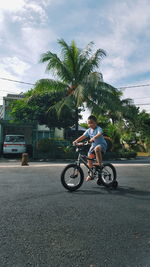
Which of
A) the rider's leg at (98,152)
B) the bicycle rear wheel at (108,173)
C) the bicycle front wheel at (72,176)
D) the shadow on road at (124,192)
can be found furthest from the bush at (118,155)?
the bicycle front wheel at (72,176)

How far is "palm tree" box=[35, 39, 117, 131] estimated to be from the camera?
15336 mm

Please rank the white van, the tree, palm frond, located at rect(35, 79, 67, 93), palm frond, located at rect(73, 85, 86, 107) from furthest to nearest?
→ the tree, palm frond, located at rect(35, 79, 67, 93), the white van, palm frond, located at rect(73, 85, 86, 107)

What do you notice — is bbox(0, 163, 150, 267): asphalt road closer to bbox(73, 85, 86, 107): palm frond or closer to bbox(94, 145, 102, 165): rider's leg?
bbox(94, 145, 102, 165): rider's leg

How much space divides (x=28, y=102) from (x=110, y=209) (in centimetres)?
1556

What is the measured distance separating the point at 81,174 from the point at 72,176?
211 millimetres

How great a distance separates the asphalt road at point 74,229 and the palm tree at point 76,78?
1177 centimetres

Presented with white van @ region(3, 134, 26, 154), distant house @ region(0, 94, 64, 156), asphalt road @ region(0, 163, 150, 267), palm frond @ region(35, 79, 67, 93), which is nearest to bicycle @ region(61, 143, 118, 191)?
asphalt road @ region(0, 163, 150, 267)

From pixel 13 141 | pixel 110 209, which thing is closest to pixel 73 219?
pixel 110 209

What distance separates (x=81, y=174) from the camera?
15.3 ft

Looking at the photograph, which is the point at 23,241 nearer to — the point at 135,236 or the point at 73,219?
the point at 73,219

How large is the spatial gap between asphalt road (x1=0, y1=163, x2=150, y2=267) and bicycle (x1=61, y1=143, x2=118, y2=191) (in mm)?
454

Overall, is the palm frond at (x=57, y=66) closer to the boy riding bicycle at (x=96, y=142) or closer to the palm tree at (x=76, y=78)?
the palm tree at (x=76, y=78)

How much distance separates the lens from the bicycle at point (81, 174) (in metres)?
4.59

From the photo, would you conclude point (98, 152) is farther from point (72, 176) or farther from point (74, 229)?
point (74, 229)
